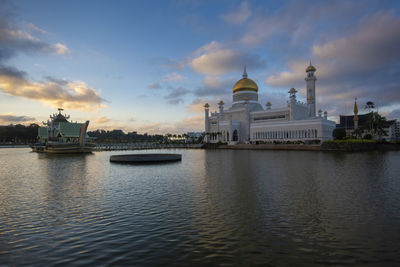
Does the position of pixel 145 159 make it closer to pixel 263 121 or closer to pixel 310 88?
pixel 263 121

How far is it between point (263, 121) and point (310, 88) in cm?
1740

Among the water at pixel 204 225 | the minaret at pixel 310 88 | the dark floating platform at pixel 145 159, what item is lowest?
the water at pixel 204 225

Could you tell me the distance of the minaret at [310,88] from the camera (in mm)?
76188

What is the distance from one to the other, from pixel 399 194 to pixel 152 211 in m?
12.0

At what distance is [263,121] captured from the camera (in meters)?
82.5

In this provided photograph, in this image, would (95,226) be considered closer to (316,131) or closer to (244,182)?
(244,182)

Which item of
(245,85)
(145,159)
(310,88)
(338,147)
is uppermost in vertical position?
(245,85)

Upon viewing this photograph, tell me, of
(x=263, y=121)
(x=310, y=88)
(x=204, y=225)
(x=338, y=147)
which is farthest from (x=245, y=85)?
(x=204, y=225)

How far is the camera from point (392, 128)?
104 meters

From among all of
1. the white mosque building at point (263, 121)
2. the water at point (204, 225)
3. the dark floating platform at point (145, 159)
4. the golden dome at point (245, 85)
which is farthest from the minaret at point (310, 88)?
the water at point (204, 225)

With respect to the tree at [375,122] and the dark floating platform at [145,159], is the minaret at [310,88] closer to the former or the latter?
the tree at [375,122]

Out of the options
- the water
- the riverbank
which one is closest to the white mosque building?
the riverbank

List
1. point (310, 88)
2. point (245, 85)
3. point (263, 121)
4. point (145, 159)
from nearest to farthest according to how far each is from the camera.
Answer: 1. point (145, 159)
2. point (310, 88)
3. point (263, 121)
4. point (245, 85)

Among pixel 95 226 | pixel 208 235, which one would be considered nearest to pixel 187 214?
pixel 208 235
